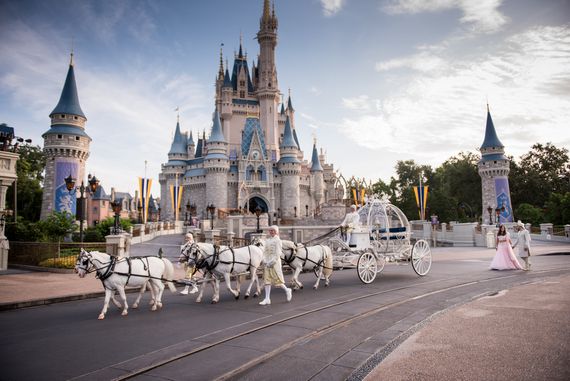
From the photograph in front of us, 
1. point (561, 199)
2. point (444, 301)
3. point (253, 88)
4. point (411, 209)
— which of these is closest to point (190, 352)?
point (444, 301)

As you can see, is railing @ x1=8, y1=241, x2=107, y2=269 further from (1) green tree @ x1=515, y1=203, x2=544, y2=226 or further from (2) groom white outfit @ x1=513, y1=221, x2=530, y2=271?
(1) green tree @ x1=515, y1=203, x2=544, y2=226

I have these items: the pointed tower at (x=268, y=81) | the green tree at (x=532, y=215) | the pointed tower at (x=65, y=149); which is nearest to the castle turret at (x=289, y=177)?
the pointed tower at (x=268, y=81)

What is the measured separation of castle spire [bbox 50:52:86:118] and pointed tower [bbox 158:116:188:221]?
2126 centimetres

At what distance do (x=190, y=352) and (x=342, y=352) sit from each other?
2.08m

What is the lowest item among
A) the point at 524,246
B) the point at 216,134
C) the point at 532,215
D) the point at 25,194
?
the point at 524,246

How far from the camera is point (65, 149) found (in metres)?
35.8

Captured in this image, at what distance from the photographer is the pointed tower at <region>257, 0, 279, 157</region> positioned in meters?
62.5

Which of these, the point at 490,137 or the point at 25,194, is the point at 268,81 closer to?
the point at 490,137

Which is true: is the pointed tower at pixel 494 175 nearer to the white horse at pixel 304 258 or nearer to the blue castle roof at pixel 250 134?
the blue castle roof at pixel 250 134

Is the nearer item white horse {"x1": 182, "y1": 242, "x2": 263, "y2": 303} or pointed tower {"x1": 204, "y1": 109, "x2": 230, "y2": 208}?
white horse {"x1": 182, "y1": 242, "x2": 263, "y2": 303}

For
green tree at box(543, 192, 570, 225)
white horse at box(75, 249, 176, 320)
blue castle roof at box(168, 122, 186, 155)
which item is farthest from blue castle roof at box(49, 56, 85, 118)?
green tree at box(543, 192, 570, 225)

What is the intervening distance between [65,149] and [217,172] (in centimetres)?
2088

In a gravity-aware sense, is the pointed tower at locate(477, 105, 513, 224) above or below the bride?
above

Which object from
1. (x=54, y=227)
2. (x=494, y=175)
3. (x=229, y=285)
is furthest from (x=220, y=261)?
(x=494, y=175)
